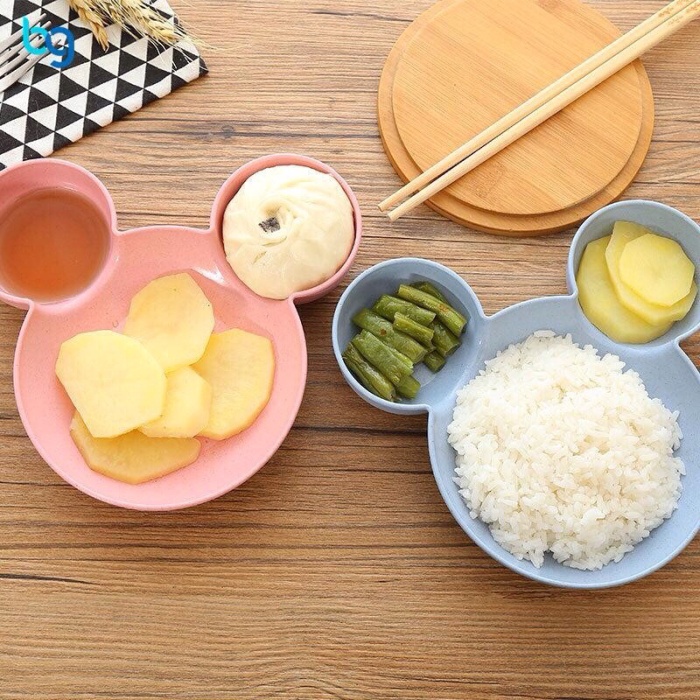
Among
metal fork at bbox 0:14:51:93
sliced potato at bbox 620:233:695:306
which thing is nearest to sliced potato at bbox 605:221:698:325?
sliced potato at bbox 620:233:695:306

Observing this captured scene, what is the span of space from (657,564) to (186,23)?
1.88 meters

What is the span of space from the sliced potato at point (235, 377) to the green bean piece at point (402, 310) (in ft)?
0.97

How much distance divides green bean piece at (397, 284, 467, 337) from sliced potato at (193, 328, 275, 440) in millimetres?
367

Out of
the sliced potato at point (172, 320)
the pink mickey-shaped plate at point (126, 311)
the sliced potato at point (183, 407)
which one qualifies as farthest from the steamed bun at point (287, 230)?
the sliced potato at point (183, 407)

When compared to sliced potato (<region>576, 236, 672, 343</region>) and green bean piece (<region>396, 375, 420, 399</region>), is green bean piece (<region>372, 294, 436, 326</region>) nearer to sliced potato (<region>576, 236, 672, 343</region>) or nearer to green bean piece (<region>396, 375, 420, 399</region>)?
green bean piece (<region>396, 375, 420, 399</region>)

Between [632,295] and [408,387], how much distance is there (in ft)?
1.98

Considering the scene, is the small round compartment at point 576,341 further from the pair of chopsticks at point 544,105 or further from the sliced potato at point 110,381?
the sliced potato at point 110,381

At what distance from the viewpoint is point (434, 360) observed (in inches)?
76.4

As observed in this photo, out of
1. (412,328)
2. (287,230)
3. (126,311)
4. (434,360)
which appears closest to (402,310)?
(412,328)

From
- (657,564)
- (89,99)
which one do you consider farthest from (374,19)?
(657,564)

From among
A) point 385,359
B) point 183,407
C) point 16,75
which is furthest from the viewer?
point 16,75

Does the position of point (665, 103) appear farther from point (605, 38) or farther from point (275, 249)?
point (275, 249)

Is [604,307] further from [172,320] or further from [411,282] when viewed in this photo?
[172,320]

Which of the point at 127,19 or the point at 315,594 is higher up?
the point at 127,19
